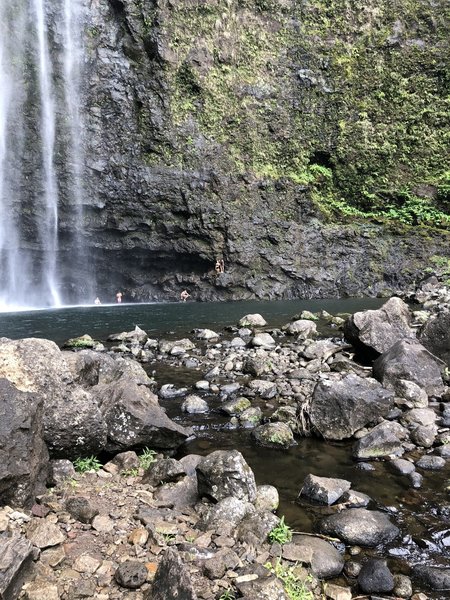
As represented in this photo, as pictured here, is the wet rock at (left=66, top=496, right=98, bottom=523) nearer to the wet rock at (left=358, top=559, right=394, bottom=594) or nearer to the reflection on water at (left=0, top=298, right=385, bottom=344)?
the wet rock at (left=358, top=559, right=394, bottom=594)

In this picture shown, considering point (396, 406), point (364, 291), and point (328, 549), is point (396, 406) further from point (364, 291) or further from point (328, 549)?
point (364, 291)

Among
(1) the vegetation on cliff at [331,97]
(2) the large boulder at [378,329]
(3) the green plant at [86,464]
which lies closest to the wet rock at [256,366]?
(2) the large boulder at [378,329]

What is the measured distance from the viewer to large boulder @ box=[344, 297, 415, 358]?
35.1 feet

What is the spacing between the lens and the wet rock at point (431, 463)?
562 cm

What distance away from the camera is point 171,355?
12.7 metres

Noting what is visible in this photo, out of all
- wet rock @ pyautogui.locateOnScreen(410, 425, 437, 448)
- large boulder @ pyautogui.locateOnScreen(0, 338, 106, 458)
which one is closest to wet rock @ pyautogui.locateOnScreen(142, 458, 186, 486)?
large boulder @ pyautogui.locateOnScreen(0, 338, 106, 458)

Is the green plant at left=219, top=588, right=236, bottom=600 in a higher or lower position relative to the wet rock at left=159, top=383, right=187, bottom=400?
higher

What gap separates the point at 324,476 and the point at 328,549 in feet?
5.44

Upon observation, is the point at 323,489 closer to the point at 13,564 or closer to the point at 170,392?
the point at 13,564

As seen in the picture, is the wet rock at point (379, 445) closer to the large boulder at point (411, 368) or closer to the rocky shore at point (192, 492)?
the rocky shore at point (192, 492)

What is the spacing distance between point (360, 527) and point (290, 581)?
1.11 metres

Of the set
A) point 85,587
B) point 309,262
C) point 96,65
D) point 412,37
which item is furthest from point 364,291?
point 85,587

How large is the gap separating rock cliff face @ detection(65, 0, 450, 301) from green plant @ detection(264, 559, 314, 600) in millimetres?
27272

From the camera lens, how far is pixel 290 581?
3.44m
